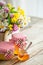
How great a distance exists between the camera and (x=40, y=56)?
59.5 inches

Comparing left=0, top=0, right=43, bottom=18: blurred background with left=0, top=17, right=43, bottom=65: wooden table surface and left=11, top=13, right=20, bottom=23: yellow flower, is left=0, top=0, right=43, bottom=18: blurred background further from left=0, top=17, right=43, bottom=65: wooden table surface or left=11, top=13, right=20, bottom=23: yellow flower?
left=11, top=13, right=20, bottom=23: yellow flower

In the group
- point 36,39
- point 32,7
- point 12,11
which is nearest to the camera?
point 12,11

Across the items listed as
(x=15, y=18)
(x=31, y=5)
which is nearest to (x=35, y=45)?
(x=15, y=18)

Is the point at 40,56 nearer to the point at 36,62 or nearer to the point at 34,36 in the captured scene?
the point at 36,62

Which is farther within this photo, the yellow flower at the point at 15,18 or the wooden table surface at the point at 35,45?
the yellow flower at the point at 15,18

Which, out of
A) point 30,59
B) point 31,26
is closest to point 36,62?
point 30,59

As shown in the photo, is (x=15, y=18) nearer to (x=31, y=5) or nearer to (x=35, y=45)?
(x=35, y=45)

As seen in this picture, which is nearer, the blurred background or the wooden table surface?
the wooden table surface

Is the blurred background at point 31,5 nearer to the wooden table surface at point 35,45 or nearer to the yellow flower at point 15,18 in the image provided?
the wooden table surface at point 35,45

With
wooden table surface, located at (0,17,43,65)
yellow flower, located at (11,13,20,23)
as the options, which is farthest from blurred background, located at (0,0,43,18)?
yellow flower, located at (11,13,20,23)

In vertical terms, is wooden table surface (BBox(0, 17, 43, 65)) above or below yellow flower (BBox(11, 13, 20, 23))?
below

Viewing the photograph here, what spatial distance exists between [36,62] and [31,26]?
102cm

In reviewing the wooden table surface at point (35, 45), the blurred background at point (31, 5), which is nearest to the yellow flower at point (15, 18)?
the wooden table surface at point (35, 45)

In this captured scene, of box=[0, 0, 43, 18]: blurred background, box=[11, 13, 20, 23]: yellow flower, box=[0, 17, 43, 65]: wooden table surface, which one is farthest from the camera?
box=[0, 0, 43, 18]: blurred background
